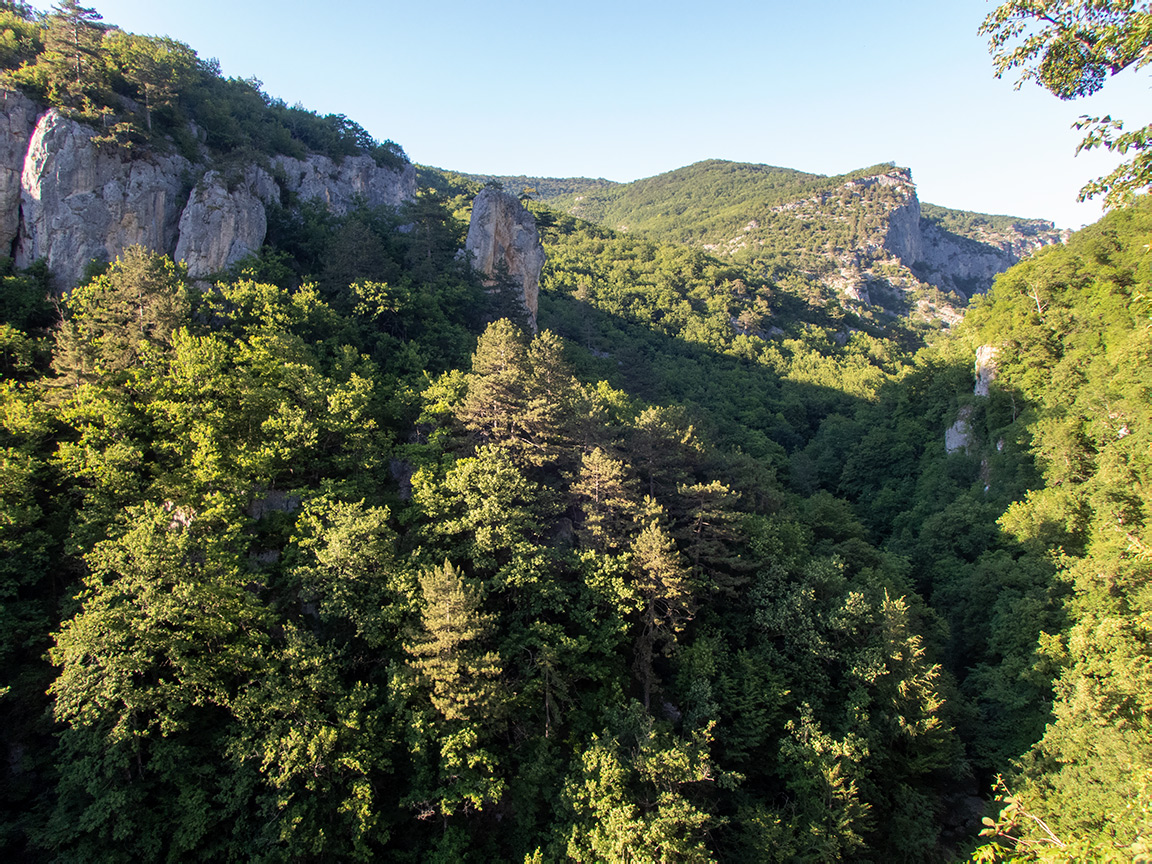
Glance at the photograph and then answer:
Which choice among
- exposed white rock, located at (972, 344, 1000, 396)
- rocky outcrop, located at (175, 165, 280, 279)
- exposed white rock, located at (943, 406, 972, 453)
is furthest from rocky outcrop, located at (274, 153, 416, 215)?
exposed white rock, located at (943, 406, 972, 453)

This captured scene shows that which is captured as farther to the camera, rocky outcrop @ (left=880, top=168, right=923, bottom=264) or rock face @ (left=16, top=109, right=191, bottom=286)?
rocky outcrop @ (left=880, top=168, right=923, bottom=264)

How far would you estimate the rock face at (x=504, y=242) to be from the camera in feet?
146

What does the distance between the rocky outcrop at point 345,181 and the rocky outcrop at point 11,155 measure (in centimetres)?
1504

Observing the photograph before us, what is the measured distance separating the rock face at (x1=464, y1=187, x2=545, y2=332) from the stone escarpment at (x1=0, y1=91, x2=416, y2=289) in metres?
15.1

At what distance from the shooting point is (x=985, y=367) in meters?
44.2

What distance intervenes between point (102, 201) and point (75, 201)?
115 cm

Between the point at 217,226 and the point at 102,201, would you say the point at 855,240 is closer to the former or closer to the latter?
the point at 217,226

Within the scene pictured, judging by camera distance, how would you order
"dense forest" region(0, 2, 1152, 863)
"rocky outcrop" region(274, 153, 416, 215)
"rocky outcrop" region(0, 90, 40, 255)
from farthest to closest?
"rocky outcrop" region(274, 153, 416, 215) → "rocky outcrop" region(0, 90, 40, 255) → "dense forest" region(0, 2, 1152, 863)

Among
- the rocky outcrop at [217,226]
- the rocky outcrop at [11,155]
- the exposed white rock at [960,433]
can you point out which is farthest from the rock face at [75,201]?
the exposed white rock at [960,433]

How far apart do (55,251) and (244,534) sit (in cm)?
2128

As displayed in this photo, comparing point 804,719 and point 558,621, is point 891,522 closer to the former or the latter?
point 804,719

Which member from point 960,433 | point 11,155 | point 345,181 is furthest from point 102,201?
point 960,433

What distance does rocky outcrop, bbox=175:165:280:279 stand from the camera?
105ft

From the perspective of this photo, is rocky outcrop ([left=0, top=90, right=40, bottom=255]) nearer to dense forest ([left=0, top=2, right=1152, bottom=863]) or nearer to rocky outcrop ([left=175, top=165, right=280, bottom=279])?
dense forest ([left=0, top=2, right=1152, bottom=863])
